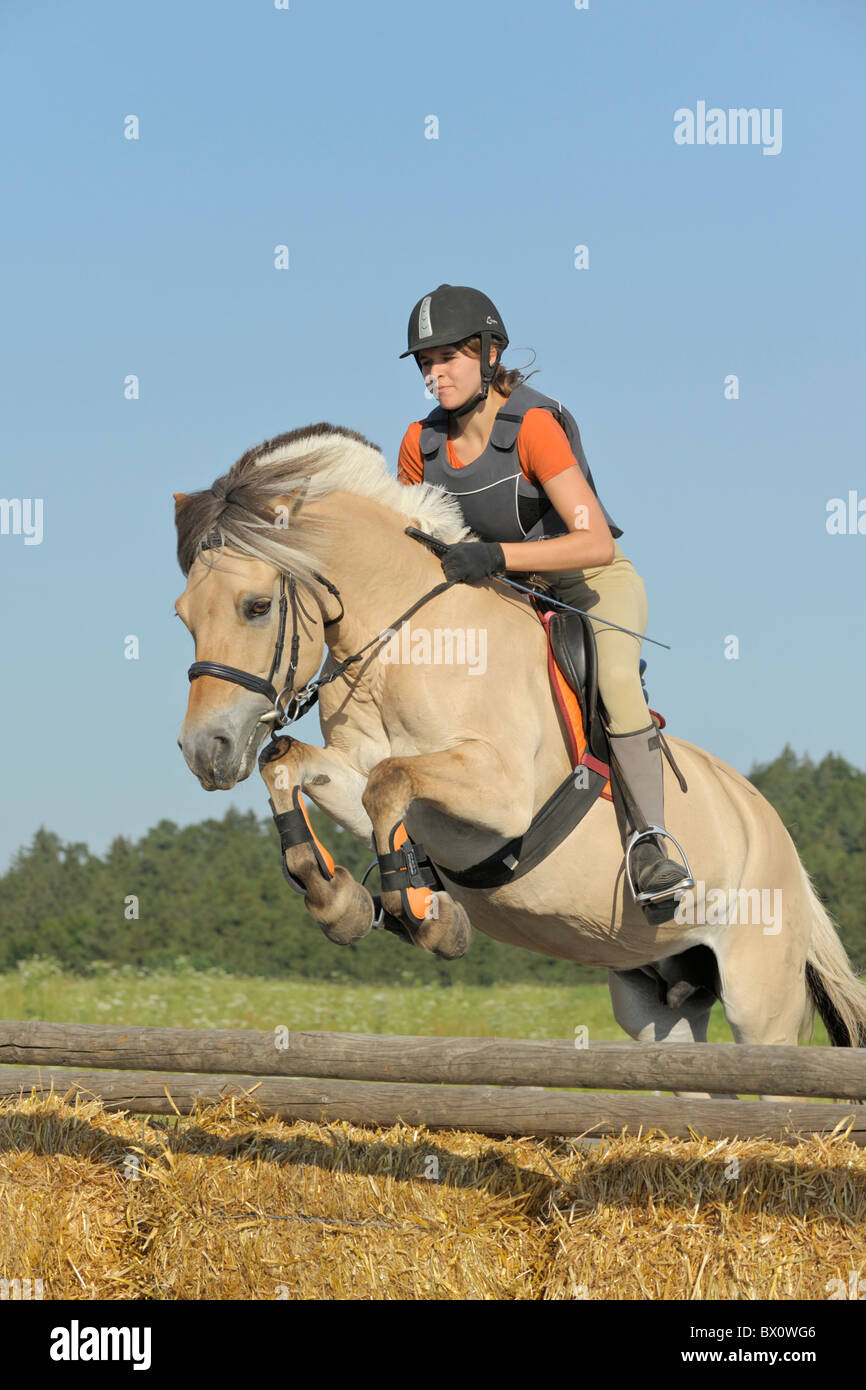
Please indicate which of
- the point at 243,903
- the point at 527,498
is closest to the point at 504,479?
the point at 527,498

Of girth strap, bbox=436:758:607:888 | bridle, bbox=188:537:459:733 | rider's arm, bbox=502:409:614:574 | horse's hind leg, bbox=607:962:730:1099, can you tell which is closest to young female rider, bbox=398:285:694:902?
rider's arm, bbox=502:409:614:574

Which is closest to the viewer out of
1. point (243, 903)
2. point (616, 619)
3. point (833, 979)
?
point (616, 619)

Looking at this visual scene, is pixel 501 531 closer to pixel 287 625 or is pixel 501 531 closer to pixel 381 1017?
pixel 287 625

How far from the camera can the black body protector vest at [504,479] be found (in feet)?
15.0

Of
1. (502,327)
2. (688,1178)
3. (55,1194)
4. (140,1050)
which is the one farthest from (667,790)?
(55,1194)

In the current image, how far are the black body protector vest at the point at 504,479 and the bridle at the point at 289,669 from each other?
1.43 feet

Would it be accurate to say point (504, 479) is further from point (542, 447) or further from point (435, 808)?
point (435, 808)

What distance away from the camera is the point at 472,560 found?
14.2 ft

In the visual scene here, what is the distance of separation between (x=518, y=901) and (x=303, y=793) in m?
0.88

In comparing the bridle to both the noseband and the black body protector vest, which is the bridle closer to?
the noseband

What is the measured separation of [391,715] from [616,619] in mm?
1048

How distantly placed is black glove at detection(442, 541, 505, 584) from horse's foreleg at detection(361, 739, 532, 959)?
1.94 feet

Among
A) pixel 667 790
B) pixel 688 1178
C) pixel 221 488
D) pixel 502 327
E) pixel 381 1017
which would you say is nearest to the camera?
pixel 688 1178
